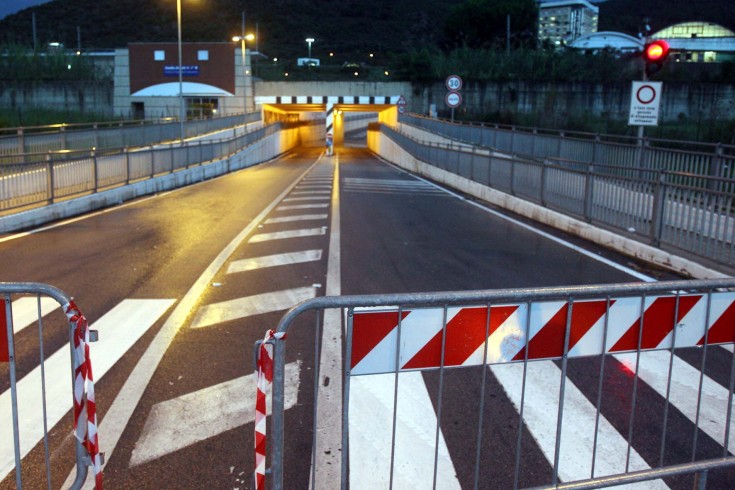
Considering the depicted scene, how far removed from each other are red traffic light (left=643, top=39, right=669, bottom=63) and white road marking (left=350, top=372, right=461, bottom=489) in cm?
1092

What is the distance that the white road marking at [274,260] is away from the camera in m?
11.3

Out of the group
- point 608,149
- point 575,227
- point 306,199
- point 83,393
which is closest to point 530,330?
point 83,393

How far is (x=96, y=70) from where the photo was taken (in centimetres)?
7131

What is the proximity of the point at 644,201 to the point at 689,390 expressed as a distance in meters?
6.48

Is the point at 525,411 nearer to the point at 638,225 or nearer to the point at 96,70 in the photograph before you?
the point at 638,225

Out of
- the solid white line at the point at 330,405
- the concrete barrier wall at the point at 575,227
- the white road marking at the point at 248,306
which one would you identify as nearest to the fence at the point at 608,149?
the concrete barrier wall at the point at 575,227

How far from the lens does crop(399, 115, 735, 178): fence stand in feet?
52.6

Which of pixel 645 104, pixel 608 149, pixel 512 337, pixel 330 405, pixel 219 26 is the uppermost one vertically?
pixel 219 26

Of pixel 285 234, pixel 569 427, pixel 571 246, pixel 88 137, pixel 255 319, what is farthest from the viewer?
pixel 88 137

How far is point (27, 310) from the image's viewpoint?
8719 millimetres

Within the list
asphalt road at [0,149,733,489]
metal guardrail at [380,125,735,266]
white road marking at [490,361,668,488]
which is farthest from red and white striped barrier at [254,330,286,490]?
metal guardrail at [380,125,735,266]

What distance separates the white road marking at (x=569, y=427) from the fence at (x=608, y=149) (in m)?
8.55

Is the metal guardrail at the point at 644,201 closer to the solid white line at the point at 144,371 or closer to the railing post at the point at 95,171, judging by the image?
the solid white line at the point at 144,371

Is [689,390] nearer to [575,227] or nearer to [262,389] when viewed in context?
[262,389]
